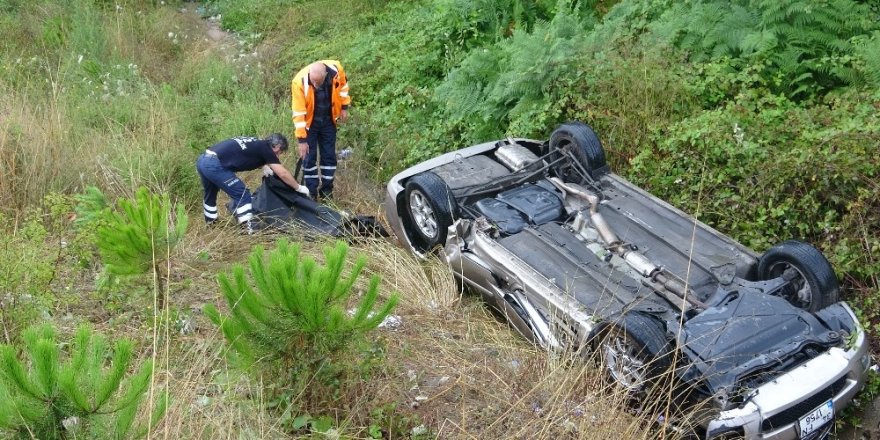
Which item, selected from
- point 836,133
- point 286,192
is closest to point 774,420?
point 836,133

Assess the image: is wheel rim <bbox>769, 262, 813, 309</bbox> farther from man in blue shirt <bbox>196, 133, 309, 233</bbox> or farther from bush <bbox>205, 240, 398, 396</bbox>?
man in blue shirt <bbox>196, 133, 309, 233</bbox>

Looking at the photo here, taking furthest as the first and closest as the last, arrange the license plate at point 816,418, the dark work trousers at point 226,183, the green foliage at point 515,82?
1. the green foliage at point 515,82
2. the dark work trousers at point 226,183
3. the license plate at point 816,418

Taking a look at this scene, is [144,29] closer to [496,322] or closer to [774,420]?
[496,322]

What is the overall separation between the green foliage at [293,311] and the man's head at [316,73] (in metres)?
4.39

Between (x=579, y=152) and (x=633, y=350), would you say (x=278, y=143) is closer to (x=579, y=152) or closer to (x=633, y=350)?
(x=579, y=152)

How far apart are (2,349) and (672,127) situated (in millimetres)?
5496

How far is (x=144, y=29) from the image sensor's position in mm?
12555

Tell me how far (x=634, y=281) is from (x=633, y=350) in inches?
33.8

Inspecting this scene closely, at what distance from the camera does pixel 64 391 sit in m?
2.70

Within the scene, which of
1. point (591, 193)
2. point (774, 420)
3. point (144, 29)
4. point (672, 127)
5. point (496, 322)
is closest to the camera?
point (774, 420)

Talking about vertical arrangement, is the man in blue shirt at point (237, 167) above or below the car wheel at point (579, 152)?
below

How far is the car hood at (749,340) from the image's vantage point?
4.26m

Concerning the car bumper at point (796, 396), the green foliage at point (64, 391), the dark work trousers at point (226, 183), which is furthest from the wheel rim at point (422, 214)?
the green foliage at point (64, 391)

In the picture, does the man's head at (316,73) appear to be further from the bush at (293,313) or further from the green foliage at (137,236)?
the bush at (293,313)
